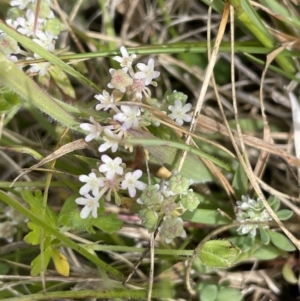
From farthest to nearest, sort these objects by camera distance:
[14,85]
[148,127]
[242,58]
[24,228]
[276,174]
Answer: [242,58], [276,174], [24,228], [148,127], [14,85]

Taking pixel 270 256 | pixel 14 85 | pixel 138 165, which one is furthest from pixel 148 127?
pixel 270 256

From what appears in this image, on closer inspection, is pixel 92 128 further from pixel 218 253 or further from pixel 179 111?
pixel 218 253

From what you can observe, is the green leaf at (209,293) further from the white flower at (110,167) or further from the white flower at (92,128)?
the white flower at (92,128)

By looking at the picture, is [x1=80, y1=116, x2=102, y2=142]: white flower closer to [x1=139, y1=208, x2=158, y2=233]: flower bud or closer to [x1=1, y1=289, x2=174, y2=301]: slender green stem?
[x1=139, y1=208, x2=158, y2=233]: flower bud

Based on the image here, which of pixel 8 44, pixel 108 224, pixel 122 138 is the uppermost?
pixel 8 44

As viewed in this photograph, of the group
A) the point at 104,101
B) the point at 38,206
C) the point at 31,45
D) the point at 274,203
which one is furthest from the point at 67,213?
the point at 274,203

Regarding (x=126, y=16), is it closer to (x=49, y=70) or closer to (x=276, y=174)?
(x=49, y=70)
